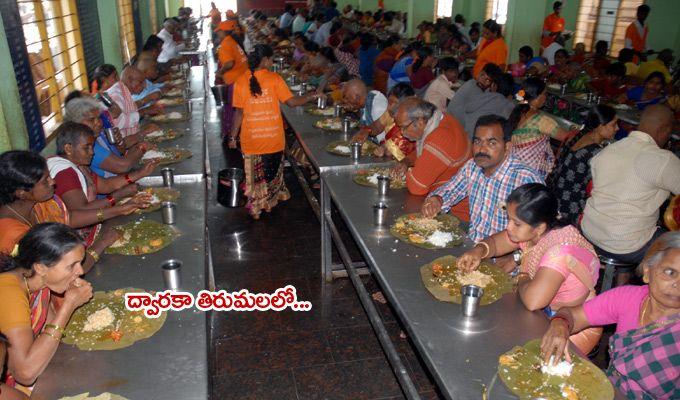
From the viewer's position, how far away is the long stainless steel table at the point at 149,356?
1.80 metres

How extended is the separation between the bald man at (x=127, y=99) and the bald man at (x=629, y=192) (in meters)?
4.09

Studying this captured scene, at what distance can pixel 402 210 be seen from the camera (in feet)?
10.9

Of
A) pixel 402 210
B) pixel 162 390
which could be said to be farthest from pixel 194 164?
pixel 162 390

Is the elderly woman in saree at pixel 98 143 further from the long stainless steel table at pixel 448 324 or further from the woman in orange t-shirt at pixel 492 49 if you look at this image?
the woman in orange t-shirt at pixel 492 49

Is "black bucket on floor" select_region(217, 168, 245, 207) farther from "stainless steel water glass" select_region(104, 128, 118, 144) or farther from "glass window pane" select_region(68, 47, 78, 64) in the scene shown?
"glass window pane" select_region(68, 47, 78, 64)

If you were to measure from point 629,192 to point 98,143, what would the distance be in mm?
3874

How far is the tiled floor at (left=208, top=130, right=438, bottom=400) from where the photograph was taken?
323cm

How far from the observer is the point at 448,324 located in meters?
2.15

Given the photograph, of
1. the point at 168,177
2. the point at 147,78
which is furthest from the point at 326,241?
the point at 147,78

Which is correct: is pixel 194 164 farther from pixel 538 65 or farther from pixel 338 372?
pixel 538 65

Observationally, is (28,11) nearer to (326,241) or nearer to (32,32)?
(32,32)

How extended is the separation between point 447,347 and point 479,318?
264 millimetres

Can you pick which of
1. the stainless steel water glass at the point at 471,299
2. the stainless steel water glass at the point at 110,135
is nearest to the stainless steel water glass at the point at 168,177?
the stainless steel water glass at the point at 110,135

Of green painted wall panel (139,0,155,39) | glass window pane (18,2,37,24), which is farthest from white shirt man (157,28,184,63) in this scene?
glass window pane (18,2,37,24)
